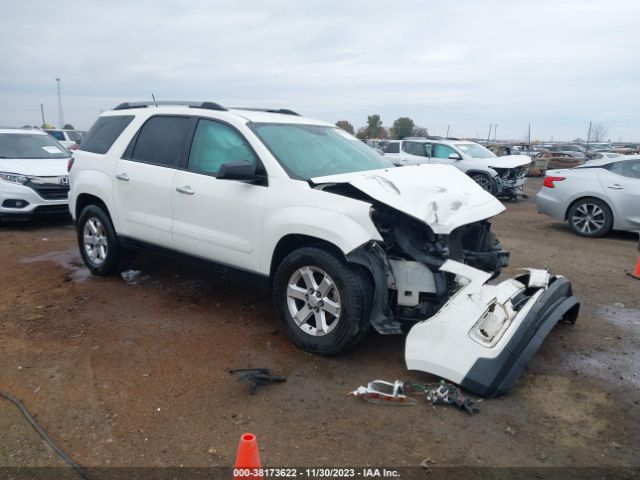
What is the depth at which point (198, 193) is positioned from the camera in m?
4.62

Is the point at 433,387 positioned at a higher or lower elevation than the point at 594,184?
lower

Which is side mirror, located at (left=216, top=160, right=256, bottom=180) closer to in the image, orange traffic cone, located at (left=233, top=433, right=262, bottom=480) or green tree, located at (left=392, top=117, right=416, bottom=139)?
orange traffic cone, located at (left=233, top=433, right=262, bottom=480)

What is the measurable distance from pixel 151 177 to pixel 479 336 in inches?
134

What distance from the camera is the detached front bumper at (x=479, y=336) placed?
3424 millimetres

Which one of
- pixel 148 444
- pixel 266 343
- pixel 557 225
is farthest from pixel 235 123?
pixel 557 225

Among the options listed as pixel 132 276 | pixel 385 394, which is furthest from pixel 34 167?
pixel 385 394

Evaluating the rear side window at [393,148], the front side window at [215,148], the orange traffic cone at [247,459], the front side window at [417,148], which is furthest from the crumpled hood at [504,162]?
the orange traffic cone at [247,459]

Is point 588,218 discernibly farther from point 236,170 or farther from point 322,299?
point 236,170

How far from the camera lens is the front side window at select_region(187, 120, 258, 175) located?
178 inches

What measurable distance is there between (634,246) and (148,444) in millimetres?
8511

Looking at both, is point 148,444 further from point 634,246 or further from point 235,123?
point 634,246

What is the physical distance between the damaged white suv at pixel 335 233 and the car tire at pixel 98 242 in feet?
1.22

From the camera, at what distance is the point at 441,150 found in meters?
14.9

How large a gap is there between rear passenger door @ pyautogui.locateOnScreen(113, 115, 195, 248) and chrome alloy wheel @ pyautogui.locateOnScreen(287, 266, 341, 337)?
1576 millimetres
